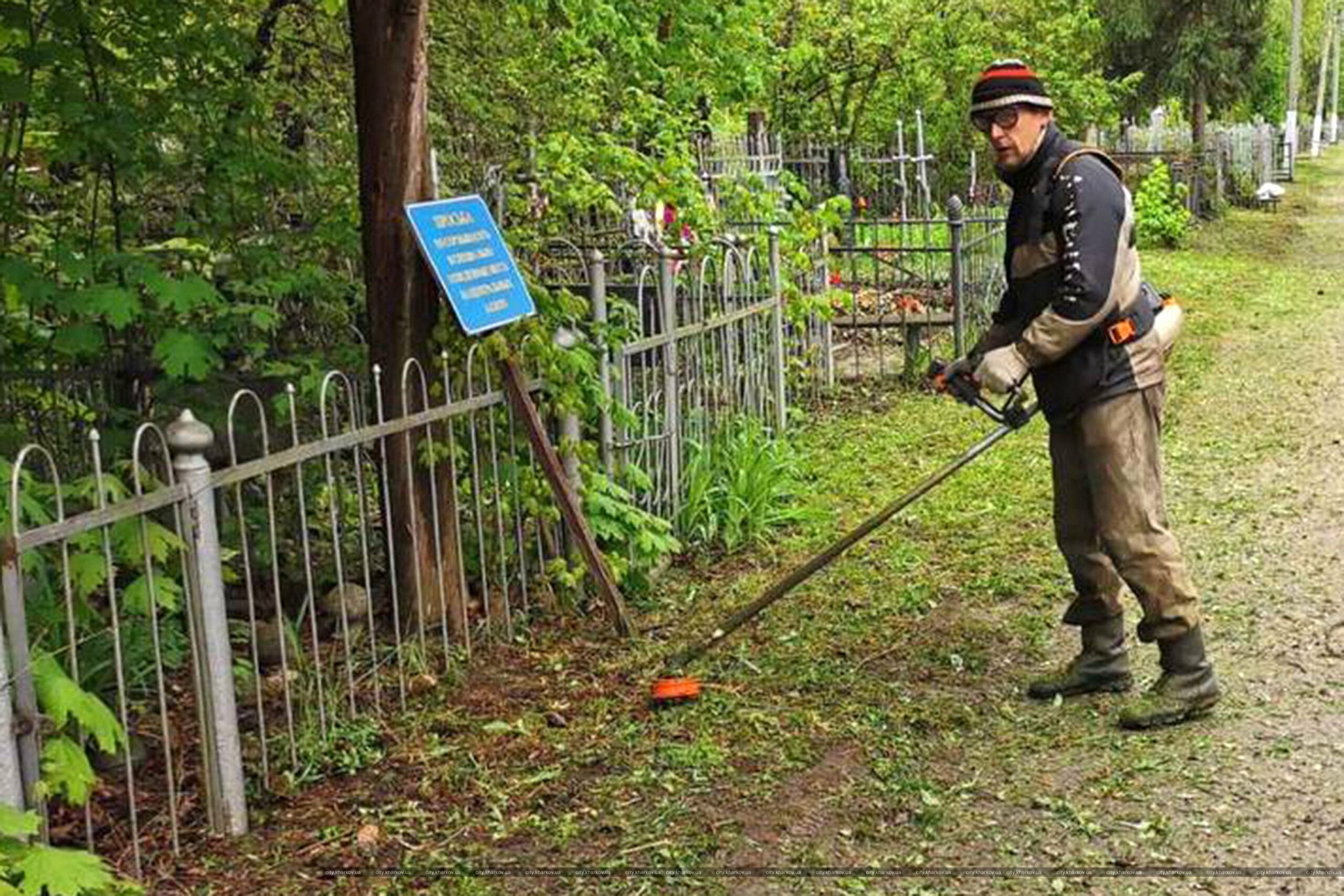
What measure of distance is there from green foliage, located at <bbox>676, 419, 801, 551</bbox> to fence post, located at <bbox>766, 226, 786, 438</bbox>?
4.02 feet

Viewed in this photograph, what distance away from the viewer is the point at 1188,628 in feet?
15.7

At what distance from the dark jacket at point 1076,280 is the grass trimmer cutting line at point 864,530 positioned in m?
0.19

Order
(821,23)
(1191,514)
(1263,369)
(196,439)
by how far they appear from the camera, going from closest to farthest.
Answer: (196,439), (1191,514), (1263,369), (821,23)

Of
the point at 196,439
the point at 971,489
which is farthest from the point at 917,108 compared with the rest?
the point at 196,439

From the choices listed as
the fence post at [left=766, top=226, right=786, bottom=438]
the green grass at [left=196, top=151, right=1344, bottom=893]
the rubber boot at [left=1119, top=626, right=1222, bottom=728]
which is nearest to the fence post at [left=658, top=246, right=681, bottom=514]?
the green grass at [left=196, top=151, right=1344, bottom=893]

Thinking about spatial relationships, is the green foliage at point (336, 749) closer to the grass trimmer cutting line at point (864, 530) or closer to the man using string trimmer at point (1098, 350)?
the grass trimmer cutting line at point (864, 530)

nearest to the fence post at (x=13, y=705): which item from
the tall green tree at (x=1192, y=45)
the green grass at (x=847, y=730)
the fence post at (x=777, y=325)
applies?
the green grass at (x=847, y=730)

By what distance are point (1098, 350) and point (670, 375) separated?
2529mm

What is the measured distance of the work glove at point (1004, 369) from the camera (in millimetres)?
4656

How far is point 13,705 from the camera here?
3.43 metres

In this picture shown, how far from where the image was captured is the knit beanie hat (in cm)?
463

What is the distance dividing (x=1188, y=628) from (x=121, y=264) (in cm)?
387

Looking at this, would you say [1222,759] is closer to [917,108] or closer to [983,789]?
[983,789]

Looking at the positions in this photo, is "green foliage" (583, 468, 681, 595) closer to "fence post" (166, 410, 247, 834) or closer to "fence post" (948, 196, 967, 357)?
"fence post" (166, 410, 247, 834)
